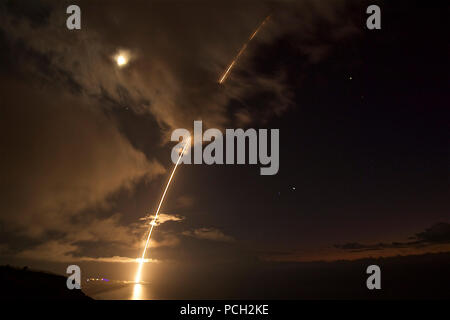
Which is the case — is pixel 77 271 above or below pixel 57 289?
above
